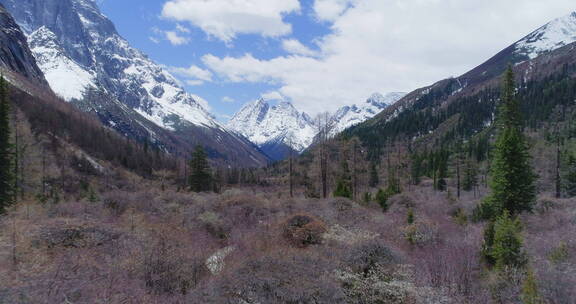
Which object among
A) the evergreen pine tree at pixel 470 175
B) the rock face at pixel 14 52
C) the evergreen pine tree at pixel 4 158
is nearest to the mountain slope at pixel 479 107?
the evergreen pine tree at pixel 470 175

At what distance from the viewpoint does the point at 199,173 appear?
49.6m

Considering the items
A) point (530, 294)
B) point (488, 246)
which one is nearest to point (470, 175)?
point (488, 246)

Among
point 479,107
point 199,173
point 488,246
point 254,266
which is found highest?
point 479,107

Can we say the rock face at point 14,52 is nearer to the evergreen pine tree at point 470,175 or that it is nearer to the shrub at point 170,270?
the evergreen pine tree at point 470,175

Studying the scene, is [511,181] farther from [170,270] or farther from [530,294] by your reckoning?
[170,270]

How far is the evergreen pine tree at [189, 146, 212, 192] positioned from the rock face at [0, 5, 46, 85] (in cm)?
9750

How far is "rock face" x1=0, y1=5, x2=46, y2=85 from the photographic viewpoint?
12166 cm

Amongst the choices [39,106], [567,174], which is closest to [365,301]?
[567,174]

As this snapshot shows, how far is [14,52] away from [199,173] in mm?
119816

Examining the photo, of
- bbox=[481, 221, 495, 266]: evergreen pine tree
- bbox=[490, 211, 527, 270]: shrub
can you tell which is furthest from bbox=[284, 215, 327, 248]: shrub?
bbox=[490, 211, 527, 270]: shrub

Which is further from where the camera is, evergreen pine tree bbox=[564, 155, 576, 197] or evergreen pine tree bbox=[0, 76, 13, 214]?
evergreen pine tree bbox=[564, 155, 576, 197]

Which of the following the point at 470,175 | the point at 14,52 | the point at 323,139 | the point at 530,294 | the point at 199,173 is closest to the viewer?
the point at 530,294

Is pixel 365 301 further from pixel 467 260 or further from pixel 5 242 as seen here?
pixel 5 242

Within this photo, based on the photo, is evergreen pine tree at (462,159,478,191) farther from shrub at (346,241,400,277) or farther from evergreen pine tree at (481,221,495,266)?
shrub at (346,241,400,277)
